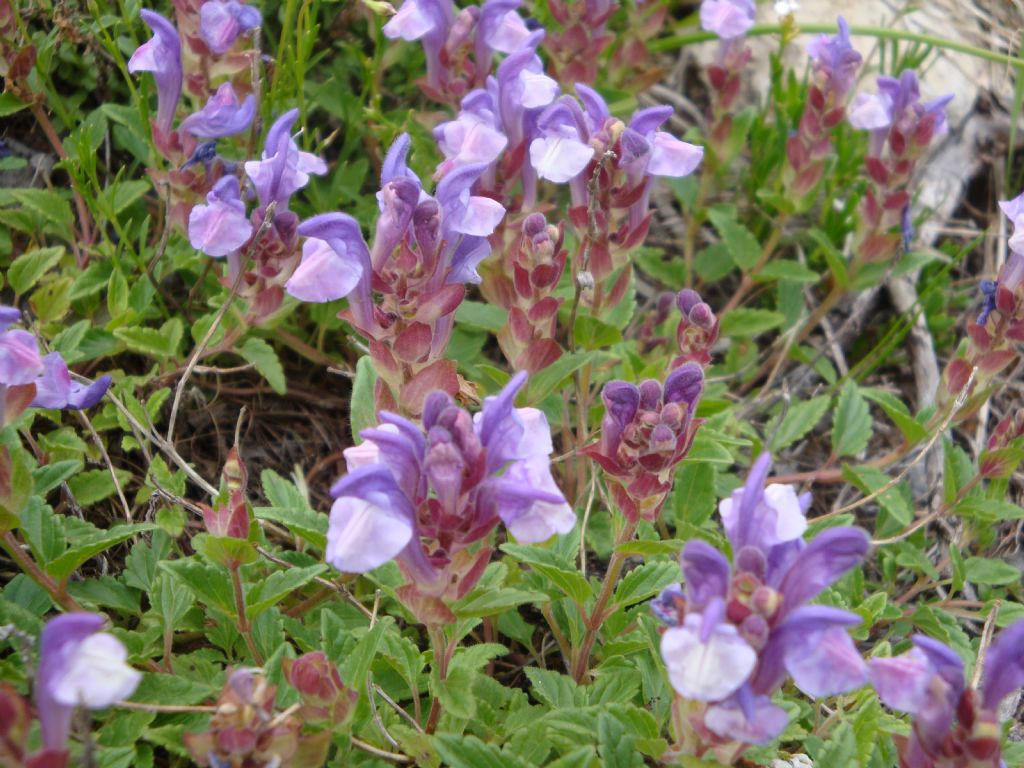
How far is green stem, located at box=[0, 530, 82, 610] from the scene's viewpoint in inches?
96.6

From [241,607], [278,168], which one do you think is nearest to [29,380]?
[241,607]

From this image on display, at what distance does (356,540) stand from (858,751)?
133cm

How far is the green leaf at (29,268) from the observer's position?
10.7ft

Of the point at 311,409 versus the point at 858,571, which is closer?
the point at 858,571

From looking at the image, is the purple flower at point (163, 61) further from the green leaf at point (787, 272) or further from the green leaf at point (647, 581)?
the green leaf at point (787, 272)

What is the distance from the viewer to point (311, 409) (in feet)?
12.2

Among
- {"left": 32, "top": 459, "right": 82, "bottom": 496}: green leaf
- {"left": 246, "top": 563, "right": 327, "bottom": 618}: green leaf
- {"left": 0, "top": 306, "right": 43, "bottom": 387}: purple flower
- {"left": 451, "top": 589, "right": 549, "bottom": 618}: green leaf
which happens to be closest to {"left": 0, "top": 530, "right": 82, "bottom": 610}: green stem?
{"left": 32, "top": 459, "right": 82, "bottom": 496}: green leaf

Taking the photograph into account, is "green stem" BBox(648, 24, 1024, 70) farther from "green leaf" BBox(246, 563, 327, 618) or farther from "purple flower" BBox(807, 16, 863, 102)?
"green leaf" BBox(246, 563, 327, 618)

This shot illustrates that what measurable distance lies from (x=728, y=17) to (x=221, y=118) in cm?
199

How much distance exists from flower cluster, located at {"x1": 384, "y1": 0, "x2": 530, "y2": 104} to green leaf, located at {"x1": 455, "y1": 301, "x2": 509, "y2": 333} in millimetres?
758

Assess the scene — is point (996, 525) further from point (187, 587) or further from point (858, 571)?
point (187, 587)

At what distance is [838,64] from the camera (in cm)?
383

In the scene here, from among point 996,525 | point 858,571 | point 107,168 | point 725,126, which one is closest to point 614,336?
point 858,571

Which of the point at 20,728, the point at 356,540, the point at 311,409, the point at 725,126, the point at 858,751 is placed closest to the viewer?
the point at 20,728
